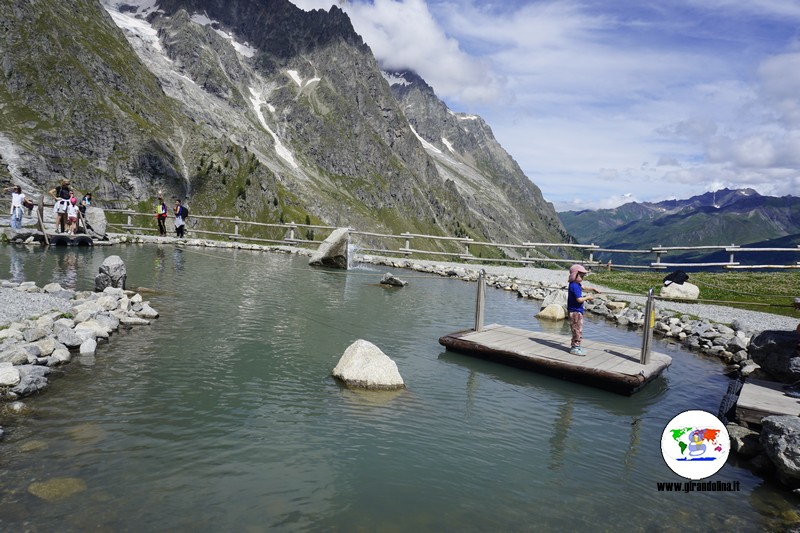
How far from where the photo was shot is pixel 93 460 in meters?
8.27

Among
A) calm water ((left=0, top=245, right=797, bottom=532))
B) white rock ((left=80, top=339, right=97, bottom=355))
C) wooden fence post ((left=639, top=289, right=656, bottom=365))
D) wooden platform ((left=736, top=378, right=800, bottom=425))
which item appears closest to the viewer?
calm water ((left=0, top=245, right=797, bottom=532))

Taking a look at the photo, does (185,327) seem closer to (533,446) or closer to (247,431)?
(247,431)

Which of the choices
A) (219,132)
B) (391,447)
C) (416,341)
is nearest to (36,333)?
(391,447)

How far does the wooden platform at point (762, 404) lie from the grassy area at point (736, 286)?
13.4 meters

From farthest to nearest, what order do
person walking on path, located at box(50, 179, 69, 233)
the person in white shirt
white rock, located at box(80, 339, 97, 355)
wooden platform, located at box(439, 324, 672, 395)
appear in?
the person in white shirt
person walking on path, located at box(50, 179, 69, 233)
wooden platform, located at box(439, 324, 672, 395)
white rock, located at box(80, 339, 97, 355)

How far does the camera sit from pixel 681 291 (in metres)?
Result: 28.9

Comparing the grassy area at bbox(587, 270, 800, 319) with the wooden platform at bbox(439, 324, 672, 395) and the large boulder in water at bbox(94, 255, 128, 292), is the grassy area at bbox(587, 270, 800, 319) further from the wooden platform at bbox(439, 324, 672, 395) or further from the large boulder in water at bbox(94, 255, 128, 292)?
the large boulder in water at bbox(94, 255, 128, 292)

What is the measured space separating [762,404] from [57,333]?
1787 cm

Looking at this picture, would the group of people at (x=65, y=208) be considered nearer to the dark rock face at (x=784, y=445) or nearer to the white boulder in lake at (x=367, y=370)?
the white boulder in lake at (x=367, y=370)

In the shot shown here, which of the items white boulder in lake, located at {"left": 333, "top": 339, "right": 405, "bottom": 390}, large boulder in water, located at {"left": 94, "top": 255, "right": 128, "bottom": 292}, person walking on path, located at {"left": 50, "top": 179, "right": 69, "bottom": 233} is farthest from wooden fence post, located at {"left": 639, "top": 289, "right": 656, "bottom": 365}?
person walking on path, located at {"left": 50, "top": 179, "right": 69, "bottom": 233}

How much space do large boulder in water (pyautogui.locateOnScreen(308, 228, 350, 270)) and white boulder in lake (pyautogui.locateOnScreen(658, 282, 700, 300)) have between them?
69.6ft

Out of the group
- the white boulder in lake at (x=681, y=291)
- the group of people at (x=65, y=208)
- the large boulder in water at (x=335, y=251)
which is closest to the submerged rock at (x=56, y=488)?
the white boulder in lake at (x=681, y=291)

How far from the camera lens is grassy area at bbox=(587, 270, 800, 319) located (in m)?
26.5

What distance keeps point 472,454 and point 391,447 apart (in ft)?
5.21
